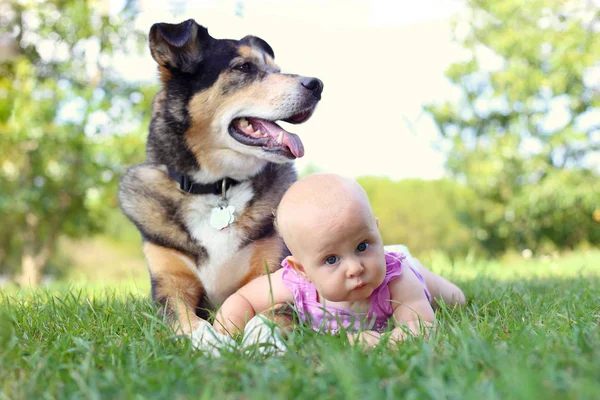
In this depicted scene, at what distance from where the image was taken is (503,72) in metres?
12.8

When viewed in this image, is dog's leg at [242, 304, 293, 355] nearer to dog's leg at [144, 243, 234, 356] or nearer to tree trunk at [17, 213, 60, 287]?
dog's leg at [144, 243, 234, 356]

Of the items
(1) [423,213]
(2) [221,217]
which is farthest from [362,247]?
(1) [423,213]

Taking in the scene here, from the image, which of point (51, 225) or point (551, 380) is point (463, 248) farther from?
point (551, 380)

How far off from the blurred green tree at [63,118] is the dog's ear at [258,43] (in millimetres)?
5600

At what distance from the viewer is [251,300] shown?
2.68 meters

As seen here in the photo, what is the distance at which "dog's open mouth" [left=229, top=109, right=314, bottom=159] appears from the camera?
296 centimetres

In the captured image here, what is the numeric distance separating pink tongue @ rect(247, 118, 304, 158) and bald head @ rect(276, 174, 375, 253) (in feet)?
1.93

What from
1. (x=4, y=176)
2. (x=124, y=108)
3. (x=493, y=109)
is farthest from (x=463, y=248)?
(x=4, y=176)

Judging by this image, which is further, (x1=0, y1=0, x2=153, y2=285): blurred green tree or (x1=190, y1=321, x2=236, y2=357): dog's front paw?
(x1=0, y1=0, x2=153, y2=285): blurred green tree

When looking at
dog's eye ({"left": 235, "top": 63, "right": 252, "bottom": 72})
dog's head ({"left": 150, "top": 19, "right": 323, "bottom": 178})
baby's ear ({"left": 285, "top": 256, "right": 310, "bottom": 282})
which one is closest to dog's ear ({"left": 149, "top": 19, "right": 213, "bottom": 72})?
dog's head ({"left": 150, "top": 19, "right": 323, "bottom": 178})

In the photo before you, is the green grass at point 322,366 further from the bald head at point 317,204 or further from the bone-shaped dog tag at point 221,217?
the bone-shaped dog tag at point 221,217

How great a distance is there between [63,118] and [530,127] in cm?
928

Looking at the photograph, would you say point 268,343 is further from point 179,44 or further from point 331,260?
point 179,44

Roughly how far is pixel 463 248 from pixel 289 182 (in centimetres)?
1040
